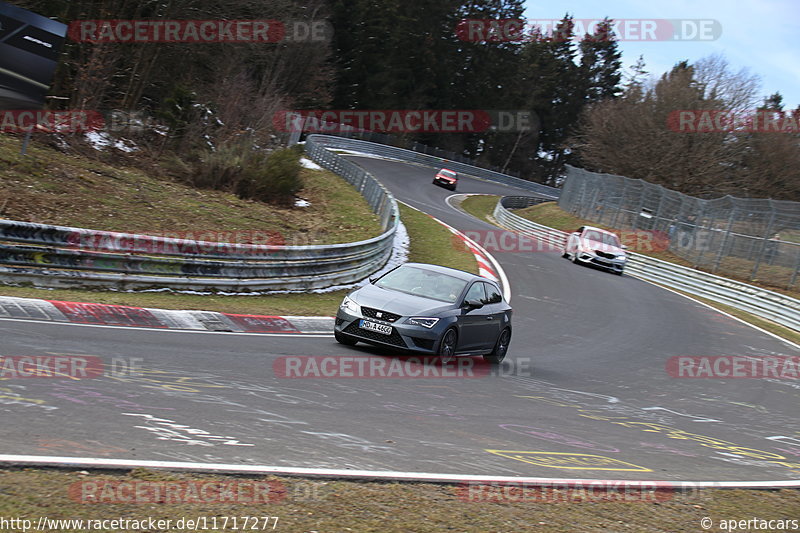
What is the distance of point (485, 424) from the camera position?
8.41 m

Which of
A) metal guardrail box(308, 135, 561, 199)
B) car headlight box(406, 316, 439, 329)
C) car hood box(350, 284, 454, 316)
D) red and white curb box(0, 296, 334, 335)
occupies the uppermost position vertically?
metal guardrail box(308, 135, 561, 199)

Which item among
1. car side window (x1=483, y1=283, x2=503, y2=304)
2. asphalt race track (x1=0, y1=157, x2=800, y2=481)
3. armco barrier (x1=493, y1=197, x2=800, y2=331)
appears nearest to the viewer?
asphalt race track (x1=0, y1=157, x2=800, y2=481)

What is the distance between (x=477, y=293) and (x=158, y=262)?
5.61m

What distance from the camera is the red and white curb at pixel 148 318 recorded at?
10461 mm

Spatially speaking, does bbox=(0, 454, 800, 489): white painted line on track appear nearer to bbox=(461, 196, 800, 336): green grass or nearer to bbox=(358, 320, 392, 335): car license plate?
bbox=(358, 320, 392, 335): car license plate

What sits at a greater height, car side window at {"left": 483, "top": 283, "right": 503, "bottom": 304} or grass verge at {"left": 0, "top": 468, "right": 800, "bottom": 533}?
car side window at {"left": 483, "top": 283, "right": 503, "bottom": 304}

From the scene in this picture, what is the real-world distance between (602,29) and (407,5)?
33.7 meters

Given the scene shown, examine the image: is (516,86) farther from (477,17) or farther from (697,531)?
(697,531)

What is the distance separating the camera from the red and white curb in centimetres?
1046

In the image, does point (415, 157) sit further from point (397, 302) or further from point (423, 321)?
point (423, 321)

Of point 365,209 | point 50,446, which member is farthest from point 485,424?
point 365,209

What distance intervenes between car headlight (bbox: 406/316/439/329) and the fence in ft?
65.5

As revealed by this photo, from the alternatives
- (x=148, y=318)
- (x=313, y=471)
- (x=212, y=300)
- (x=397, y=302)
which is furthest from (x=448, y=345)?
(x=313, y=471)

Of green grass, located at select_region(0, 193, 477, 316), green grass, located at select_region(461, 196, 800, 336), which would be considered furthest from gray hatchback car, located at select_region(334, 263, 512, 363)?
green grass, located at select_region(461, 196, 800, 336)
